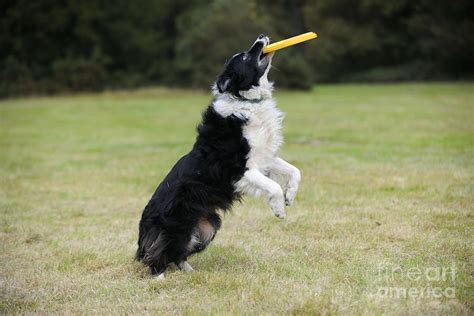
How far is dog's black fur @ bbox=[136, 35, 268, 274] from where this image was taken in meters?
5.31

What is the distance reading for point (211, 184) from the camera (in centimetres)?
542

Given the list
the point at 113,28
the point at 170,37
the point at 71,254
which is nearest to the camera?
the point at 71,254

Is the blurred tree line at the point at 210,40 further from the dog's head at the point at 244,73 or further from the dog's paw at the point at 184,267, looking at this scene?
the dog's paw at the point at 184,267

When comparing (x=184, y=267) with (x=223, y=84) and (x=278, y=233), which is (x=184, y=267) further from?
Answer: (x=223, y=84)

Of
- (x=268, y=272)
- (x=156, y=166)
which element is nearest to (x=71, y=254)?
(x=268, y=272)

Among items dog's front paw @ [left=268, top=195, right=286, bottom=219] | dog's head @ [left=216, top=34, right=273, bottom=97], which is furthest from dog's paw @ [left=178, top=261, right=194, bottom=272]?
dog's head @ [left=216, top=34, right=273, bottom=97]

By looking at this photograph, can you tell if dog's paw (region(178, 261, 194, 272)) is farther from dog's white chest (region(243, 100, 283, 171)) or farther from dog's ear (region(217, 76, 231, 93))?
dog's ear (region(217, 76, 231, 93))

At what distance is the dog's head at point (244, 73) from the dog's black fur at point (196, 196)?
38 cm

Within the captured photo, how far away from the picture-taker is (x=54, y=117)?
2472 centimetres

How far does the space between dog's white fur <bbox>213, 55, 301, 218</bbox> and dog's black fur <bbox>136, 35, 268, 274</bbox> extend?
0.29 feet

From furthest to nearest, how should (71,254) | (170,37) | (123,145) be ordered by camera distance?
(170,37), (123,145), (71,254)

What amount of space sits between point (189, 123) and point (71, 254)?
47.7 ft

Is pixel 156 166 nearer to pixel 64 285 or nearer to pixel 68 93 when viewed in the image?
pixel 64 285

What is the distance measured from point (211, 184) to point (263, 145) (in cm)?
68
